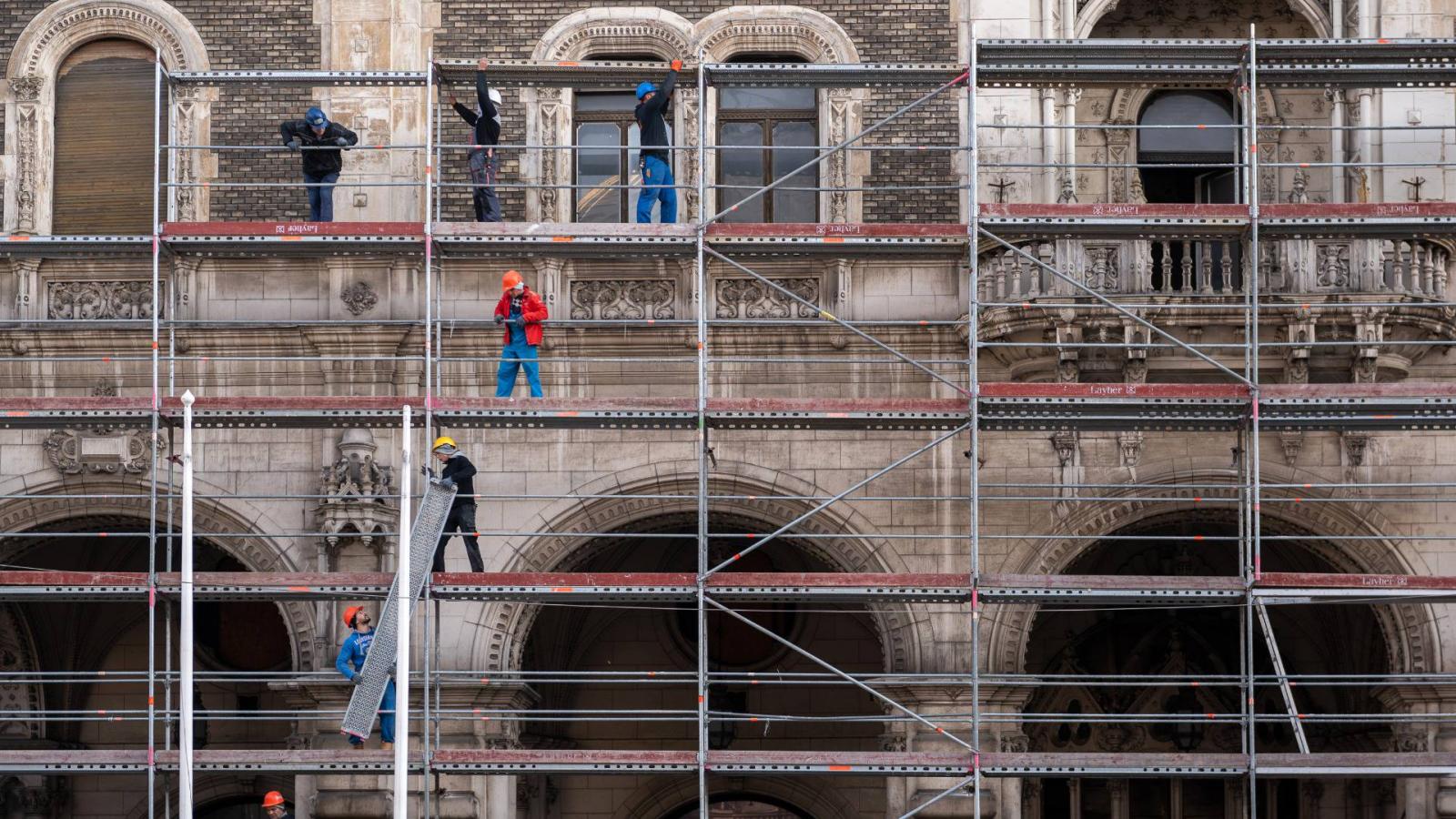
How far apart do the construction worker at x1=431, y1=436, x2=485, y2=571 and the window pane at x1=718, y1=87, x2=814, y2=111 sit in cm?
578

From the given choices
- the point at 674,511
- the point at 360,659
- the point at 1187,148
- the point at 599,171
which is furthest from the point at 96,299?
the point at 1187,148

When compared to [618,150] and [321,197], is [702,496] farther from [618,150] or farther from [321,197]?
[618,150]

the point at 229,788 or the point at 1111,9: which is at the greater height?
the point at 1111,9

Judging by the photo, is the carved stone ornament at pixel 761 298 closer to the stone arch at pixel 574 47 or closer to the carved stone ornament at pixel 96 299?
the stone arch at pixel 574 47

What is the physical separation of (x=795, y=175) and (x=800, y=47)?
4.62 ft

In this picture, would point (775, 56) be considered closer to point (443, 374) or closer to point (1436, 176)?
point (443, 374)

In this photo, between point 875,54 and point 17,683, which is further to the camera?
point 17,683

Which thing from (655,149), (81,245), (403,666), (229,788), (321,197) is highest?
(655,149)

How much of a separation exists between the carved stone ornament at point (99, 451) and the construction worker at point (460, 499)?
3820mm

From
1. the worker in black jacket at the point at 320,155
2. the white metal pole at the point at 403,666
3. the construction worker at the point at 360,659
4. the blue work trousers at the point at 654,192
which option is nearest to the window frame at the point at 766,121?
→ the blue work trousers at the point at 654,192

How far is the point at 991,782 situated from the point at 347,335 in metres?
8.13

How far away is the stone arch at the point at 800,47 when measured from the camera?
93.8 feet

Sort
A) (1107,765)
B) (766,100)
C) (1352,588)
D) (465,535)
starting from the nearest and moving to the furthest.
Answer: (1107,765) < (1352,588) < (465,535) < (766,100)

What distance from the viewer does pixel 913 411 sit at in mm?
24578
